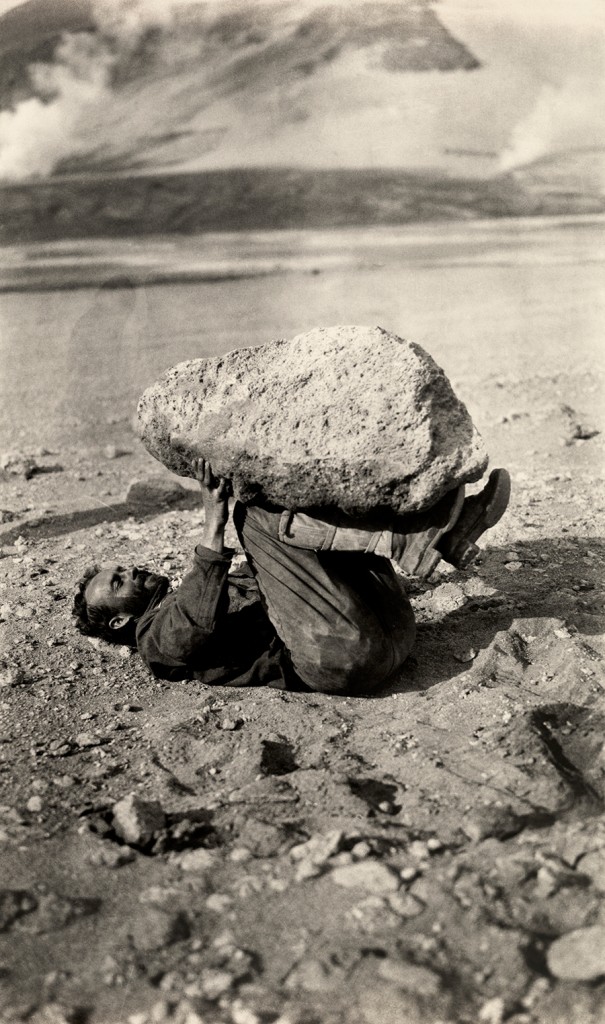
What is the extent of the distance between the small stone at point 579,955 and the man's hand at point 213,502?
175 cm

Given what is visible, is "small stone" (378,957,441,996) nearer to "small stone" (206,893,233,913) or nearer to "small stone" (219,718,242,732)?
"small stone" (206,893,233,913)

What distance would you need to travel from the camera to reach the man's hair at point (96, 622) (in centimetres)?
379

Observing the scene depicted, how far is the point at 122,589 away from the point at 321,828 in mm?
1472

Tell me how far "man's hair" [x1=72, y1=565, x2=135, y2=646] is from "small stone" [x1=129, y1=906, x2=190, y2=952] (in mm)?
1561

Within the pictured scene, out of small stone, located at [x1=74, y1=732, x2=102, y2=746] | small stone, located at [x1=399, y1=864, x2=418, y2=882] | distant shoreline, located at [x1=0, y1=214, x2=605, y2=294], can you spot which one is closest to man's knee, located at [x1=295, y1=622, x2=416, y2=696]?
small stone, located at [x1=74, y1=732, x2=102, y2=746]

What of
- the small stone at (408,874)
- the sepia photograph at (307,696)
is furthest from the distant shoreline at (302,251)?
the small stone at (408,874)

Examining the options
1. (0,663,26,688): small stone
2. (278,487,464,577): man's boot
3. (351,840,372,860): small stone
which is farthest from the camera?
Answer: (0,663,26,688): small stone

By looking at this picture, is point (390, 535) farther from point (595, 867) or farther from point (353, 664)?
point (595, 867)

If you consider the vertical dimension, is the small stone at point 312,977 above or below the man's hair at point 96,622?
above

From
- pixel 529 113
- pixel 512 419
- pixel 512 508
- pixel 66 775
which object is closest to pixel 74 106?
pixel 529 113

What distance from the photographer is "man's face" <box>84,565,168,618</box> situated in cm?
378

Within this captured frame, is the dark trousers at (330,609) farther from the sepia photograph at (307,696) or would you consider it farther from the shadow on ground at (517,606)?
the shadow on ground at (517,606)

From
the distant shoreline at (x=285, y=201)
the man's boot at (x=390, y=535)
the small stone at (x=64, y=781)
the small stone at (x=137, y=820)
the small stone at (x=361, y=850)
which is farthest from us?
the distant shoreline at (x=285, y=201)

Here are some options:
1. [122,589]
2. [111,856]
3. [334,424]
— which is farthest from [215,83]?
[111,856]
